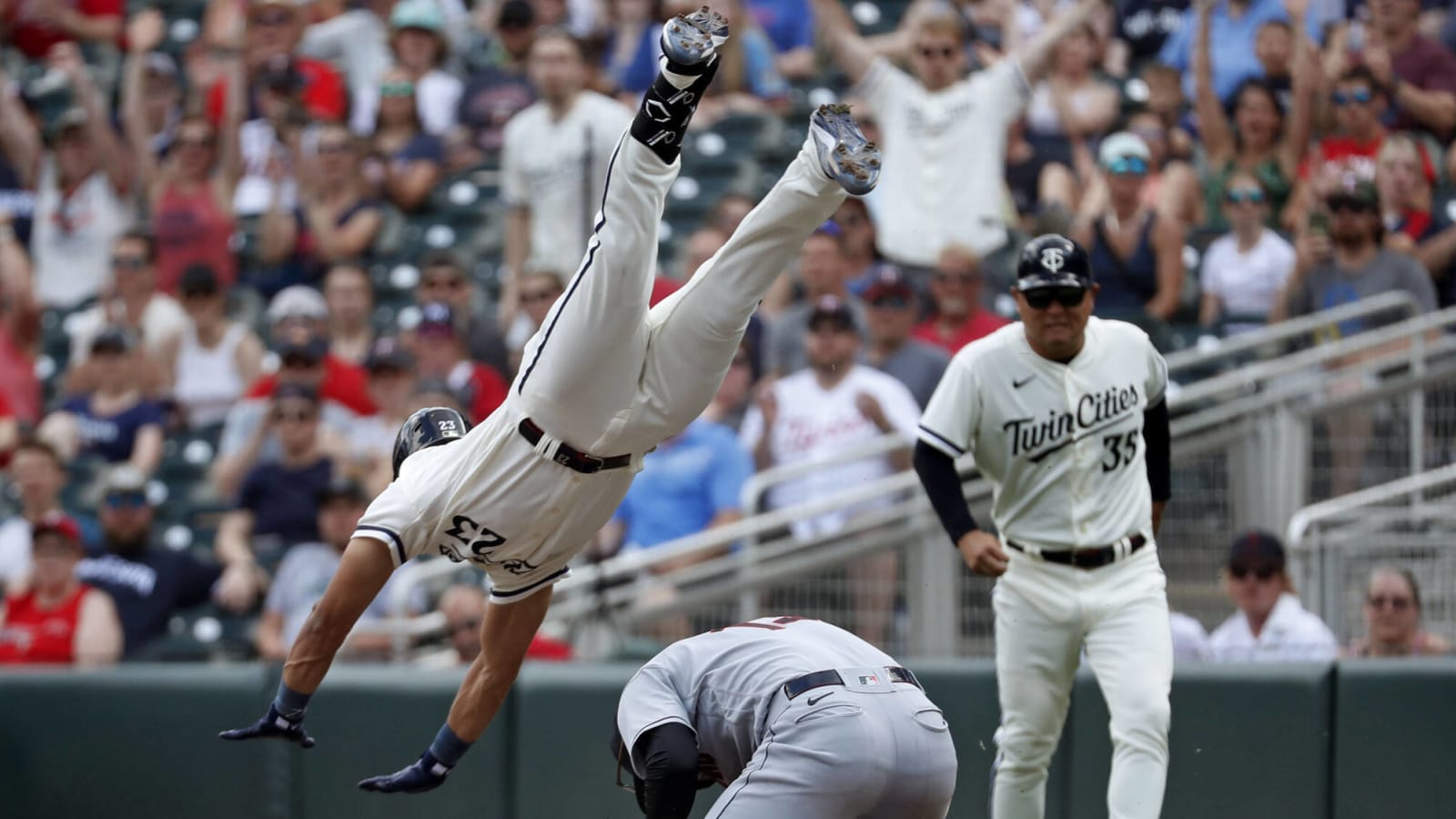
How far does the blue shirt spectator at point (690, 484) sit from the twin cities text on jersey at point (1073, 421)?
2.92 m

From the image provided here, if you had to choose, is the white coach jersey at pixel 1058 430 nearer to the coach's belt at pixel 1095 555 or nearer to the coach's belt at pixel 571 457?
the coach's belt at pixel 1095 555

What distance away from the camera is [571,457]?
18.5ft

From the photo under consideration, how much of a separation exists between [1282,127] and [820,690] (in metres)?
6.20

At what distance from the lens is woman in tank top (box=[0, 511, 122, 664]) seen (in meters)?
9.65

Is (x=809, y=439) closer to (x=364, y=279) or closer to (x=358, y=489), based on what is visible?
(x=358, y=489)

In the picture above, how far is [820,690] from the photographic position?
4633mm

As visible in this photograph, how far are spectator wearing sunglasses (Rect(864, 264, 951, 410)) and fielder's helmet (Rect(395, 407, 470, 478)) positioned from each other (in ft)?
11.3

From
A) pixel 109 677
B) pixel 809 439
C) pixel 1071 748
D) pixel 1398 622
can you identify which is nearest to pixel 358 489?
pixel 109 677

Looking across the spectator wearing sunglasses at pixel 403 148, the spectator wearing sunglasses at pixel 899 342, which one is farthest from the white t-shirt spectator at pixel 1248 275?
the spectator wearing sunglasses at pixel 403 148

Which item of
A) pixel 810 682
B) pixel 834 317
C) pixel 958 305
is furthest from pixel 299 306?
pixel 810 682

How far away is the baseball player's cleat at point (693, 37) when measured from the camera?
5273 millimetres

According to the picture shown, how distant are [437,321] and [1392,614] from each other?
506cm

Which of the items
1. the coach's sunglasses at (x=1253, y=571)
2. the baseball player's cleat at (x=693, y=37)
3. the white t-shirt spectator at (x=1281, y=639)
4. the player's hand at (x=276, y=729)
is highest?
the baseball player's cleat at (x=693, y=37)

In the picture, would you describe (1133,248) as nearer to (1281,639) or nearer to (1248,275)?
(1248,275)
